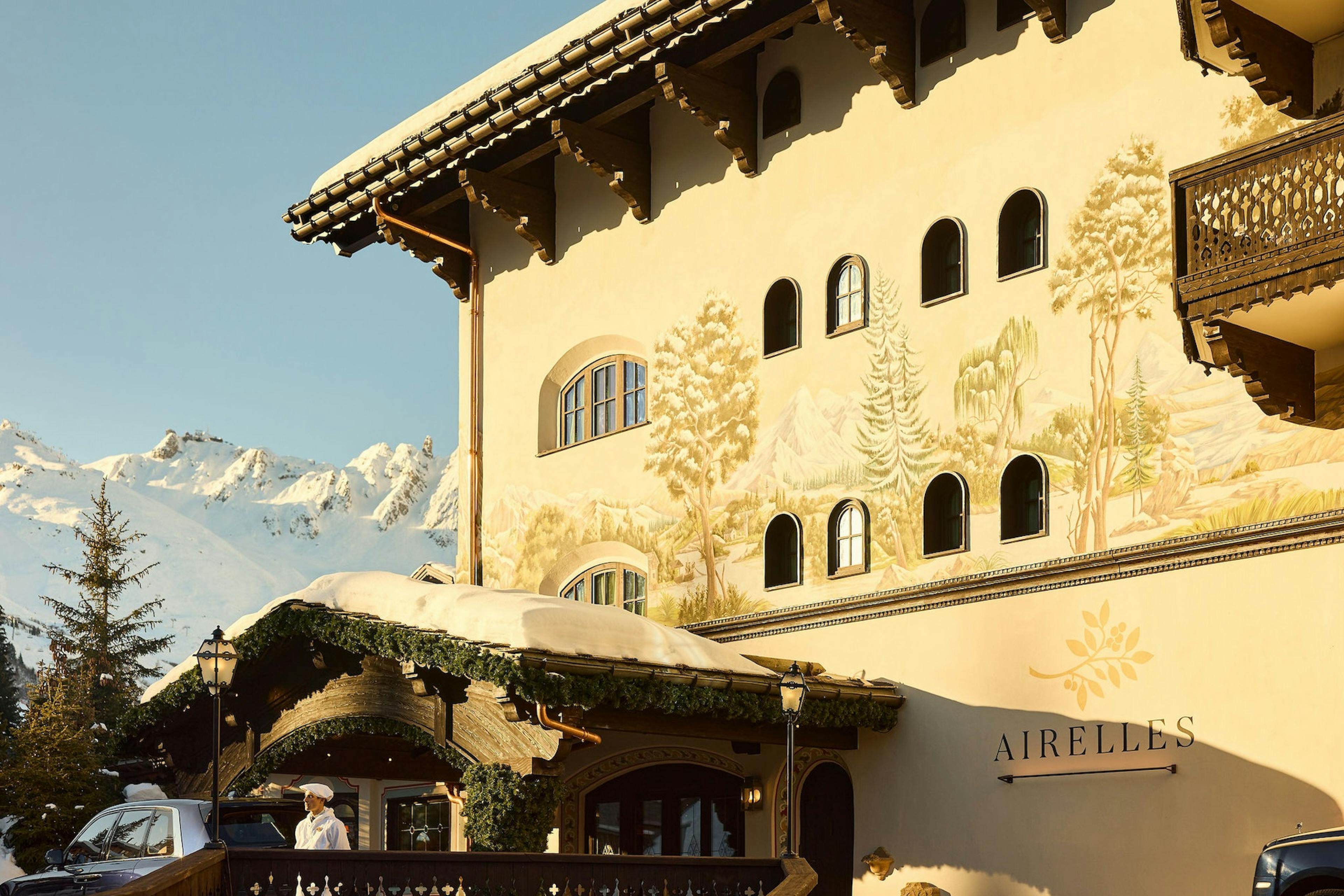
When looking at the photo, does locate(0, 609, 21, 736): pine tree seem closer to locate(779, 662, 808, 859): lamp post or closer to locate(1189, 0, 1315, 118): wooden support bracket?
locate(779, 662, 808, 859): lamp post

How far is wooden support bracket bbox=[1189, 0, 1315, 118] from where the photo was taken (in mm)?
13398

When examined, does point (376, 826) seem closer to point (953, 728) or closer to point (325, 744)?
point (325, 744)

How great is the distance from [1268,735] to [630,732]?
6554 millimetres

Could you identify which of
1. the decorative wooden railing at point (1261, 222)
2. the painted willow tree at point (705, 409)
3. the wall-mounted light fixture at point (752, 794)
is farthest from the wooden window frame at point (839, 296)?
the decorative wooden railing at point (1261, 222)

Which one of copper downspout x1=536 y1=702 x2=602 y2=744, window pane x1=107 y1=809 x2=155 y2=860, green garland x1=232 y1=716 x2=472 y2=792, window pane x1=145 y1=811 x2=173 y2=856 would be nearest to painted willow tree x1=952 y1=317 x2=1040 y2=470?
copper downspout x1=536 y1=702 x2=602 y2=744

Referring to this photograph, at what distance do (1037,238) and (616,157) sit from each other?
21.2ft

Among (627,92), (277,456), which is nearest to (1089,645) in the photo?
(627,92)

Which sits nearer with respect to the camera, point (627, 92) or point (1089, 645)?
point (1089, 645)

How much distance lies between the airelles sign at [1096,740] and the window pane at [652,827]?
5141 millimetres

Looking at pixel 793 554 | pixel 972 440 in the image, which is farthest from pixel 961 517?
pixel 793 554

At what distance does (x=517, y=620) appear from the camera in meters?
14.6

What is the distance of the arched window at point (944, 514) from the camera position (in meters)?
16.9

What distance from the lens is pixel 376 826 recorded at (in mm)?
25500

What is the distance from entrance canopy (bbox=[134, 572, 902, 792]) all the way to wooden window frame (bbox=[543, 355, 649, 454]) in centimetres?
446
